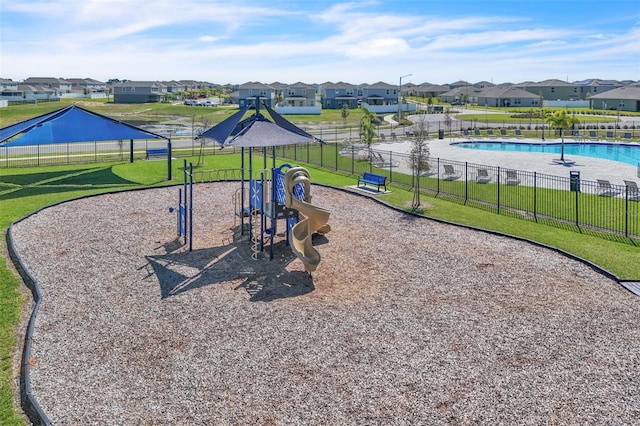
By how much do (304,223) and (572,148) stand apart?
4311cm

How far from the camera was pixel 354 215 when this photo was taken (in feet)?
66.0

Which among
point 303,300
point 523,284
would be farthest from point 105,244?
point 523,284

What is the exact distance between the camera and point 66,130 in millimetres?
26516

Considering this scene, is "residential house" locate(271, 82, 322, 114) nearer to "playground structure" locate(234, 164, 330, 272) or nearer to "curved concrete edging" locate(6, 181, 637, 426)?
"curved concrete edging" locate(6, 181, 637, 426)

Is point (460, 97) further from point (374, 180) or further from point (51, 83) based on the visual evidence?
point (51, 83)

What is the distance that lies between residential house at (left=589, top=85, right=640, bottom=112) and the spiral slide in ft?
312

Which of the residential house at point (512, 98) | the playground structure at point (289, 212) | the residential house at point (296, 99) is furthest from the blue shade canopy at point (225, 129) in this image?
the residential house at point (512, 98)

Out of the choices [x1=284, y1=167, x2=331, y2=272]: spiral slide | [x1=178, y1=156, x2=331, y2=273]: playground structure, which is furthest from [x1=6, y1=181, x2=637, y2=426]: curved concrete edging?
[x1=284, y1=167, x2=331, y2=272]: spiral slide

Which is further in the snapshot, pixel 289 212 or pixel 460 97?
pixel 460 97

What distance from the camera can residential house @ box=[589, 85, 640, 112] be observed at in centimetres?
9244

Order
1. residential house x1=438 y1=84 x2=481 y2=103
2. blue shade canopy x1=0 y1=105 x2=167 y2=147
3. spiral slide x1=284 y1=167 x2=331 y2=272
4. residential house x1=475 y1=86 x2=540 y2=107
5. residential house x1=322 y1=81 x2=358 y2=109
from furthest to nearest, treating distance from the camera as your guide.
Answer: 1. residential house x1=438 y1=84 x2=481 y2=103
2. residential house x1=322 y1=81 x2=358 y2=109
3. residential house x1=475 y1=86 x2=540 y2=107
4. blue shade canopy x1=0 y1=105 x2=167 y2=147
5. spiral slide x1=284 y1=167 x2=331 y2=272

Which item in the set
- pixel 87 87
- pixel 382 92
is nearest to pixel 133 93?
pixel 87 87

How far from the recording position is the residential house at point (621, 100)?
3639 inches

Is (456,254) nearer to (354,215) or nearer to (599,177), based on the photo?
(354,215)
